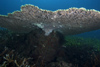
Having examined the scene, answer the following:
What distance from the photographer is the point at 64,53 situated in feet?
22.4

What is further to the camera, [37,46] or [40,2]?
[40,2]

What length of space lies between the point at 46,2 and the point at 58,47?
86147 millimetres

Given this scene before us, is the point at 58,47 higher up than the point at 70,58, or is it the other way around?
the point at 58,47

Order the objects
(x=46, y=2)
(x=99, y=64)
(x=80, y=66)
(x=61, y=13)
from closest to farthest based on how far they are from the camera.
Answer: (x=61, y=13) < (x=99, y=64) < (x=80, y=66) < (x=46, y=2)

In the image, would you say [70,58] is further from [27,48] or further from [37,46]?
[27,48]

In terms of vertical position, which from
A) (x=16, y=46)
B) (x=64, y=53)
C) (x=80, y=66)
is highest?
(x=16, y=46)

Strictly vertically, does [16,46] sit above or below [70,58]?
above

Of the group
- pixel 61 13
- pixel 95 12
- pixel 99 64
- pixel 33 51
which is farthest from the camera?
pixel 33 51

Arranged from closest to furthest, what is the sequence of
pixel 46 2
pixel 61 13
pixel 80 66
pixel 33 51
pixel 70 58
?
pixel 61 13 < pixel 80 66 < pixel 33 51 < pixel 70 58 < pixel 46 2

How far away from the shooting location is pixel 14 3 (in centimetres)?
8494

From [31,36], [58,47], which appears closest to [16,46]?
[31,36]

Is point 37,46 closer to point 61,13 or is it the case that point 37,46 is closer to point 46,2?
point 61,13

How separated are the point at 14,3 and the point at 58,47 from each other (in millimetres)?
96915

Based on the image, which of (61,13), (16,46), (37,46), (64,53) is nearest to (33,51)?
(37,46)
